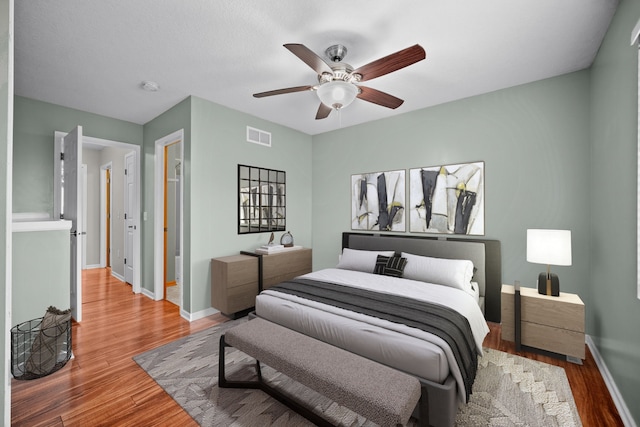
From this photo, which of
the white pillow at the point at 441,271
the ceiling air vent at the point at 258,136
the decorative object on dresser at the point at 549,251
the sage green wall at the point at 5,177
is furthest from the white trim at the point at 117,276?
the decorative object on dresser at the point at 549,251

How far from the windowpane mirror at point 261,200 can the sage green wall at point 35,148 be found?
7.53ft

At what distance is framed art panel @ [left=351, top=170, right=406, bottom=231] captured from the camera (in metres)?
4.02

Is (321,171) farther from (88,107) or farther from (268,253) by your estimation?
(88,107)

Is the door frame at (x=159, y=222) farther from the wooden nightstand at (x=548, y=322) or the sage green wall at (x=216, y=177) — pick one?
the wooden nightstand at (x=548, y=322)

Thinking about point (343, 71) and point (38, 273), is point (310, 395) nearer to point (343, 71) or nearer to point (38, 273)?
point (343, 71)

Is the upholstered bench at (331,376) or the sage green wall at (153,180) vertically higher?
the sage green wall at (153,180)

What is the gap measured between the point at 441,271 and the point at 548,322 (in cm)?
96

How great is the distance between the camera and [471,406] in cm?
189

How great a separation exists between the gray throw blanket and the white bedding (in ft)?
0.27

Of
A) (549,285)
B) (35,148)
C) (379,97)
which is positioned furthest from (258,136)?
(549,285)

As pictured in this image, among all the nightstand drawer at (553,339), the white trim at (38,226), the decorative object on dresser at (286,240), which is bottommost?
the nightstand drawer at (553,339)

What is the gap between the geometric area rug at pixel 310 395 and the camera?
1784 mm

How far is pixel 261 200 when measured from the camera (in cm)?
425

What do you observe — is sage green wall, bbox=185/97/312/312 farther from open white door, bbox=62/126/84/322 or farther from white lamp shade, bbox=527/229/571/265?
white lamp shade, bbox=527/229/571/265
